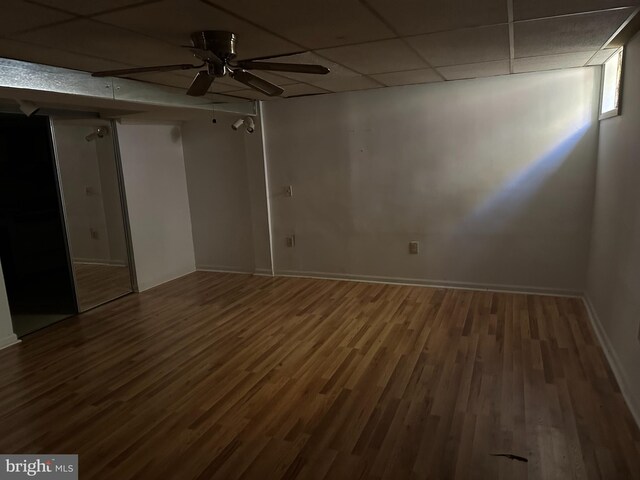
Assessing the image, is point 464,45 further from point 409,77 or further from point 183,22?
point 183,22

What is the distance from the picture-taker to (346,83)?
14.0 feet

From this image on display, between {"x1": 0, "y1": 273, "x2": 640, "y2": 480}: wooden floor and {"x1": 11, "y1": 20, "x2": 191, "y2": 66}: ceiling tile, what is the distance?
222 centimetres

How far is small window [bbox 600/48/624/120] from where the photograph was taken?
3.27 metres

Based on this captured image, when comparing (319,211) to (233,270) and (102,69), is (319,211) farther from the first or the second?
(102,69)

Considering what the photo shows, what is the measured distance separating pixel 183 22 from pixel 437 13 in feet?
4.28

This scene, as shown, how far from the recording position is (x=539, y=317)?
12.8ft

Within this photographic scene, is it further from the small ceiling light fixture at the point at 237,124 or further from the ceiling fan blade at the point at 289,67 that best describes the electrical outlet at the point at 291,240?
the ceiling fan blade at the point at 289,67

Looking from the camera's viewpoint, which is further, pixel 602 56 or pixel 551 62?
pixel 551 62

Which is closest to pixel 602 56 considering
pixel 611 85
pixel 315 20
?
pixel 611 85

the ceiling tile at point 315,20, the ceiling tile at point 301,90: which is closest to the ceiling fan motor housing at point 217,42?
the ceiling tile at point 315,20

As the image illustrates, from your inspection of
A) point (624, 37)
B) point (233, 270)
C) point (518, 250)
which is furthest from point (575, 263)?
point (233, 270)

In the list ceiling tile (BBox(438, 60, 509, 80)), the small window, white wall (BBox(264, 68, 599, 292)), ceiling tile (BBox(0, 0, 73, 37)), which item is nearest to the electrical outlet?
white wall (BBox(264, 68, 599, 292))

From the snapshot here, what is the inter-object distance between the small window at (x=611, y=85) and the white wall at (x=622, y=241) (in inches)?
4.2

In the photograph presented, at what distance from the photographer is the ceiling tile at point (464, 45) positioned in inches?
104
